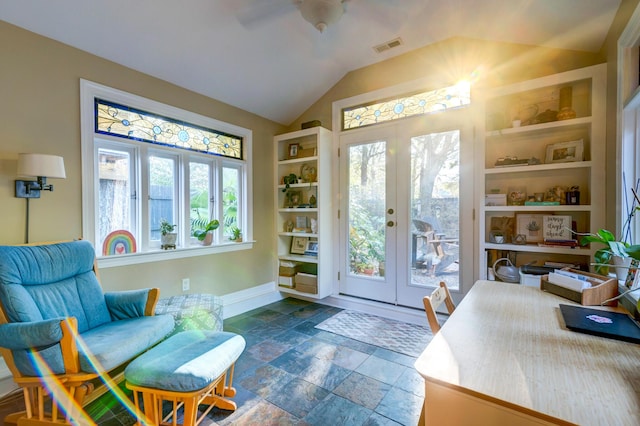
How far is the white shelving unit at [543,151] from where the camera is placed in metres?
2.25

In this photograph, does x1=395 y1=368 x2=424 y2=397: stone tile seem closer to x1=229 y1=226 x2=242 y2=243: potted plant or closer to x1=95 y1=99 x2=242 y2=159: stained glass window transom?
x1=229 y1=226 x2=242 y2=243: potted plant

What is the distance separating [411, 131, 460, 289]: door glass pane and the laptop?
64.9 inches

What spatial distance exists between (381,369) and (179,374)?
4.84 feet

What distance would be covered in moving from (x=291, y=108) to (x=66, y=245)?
284 centimetres

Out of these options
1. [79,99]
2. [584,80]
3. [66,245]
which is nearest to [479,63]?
[584,80]

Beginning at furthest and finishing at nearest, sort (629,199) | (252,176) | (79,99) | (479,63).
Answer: (252,176), (479,63), (79,99), (629,199)

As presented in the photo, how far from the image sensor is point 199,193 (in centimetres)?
316

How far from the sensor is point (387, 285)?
130 inches

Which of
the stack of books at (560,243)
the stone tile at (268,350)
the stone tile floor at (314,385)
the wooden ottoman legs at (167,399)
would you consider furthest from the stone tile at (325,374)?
the stack of books at (560,243)

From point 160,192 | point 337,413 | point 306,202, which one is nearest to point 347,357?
point 337,413

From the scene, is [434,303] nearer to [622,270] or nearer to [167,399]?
[622,270]

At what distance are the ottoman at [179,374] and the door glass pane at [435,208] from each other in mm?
2159

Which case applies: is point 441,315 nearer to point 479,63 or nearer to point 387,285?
point 387,285

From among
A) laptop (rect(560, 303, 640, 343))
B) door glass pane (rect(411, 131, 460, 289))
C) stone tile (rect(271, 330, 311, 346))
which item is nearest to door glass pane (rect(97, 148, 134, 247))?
stone tile (rect(271, 330, 311, 346))
